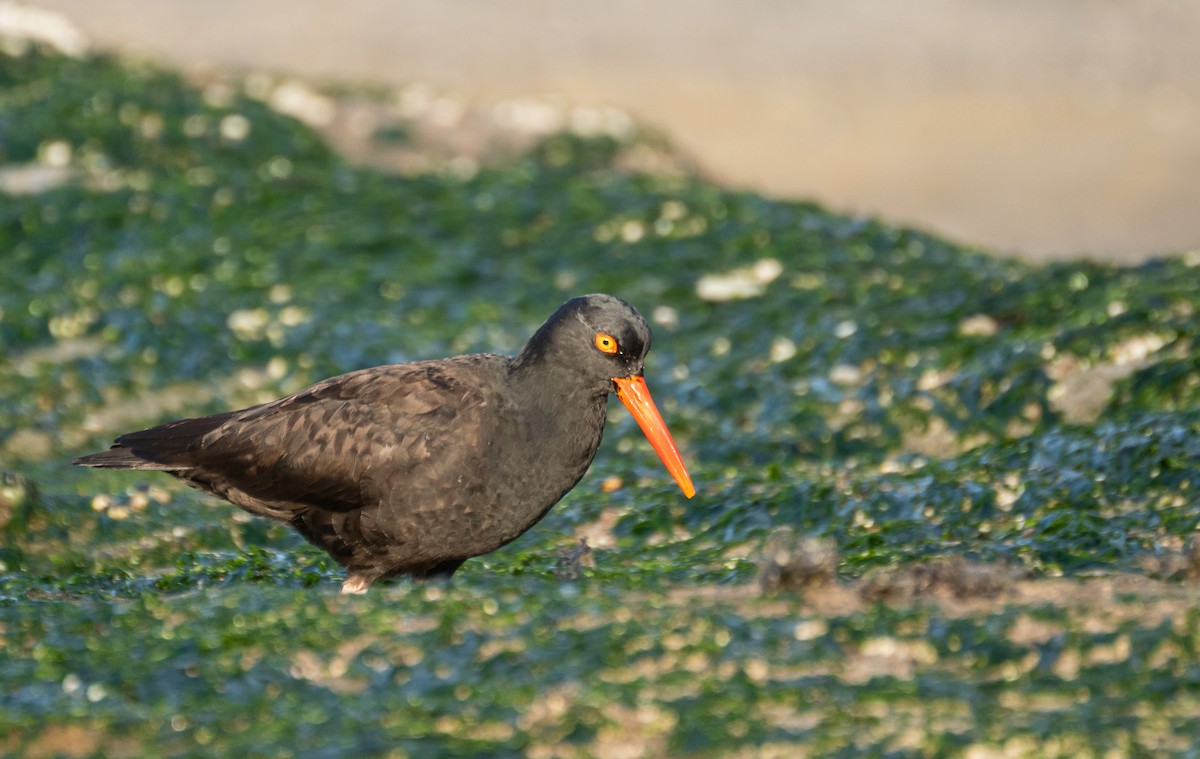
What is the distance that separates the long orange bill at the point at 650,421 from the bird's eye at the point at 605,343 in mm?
176

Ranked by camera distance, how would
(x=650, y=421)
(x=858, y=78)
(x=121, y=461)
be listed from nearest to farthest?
(x=650, y=421) < (x=121, y=461) < (x=858, y=78)

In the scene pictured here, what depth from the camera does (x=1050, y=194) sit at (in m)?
21.9

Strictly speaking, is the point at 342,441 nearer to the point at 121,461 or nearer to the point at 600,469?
the point at 121,461

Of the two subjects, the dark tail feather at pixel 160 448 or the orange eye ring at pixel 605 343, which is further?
the dark tail feather at pixel 160 448

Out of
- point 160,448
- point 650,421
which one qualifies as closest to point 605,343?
point 650,421

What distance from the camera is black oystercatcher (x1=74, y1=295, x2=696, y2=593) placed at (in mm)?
7305

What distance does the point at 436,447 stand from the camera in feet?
24.1

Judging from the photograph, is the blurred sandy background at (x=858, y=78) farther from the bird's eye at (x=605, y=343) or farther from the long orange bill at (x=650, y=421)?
the bird's eye at (x=605, y=343)

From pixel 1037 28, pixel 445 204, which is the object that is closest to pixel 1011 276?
pixel 445 204

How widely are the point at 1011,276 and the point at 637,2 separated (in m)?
16.9

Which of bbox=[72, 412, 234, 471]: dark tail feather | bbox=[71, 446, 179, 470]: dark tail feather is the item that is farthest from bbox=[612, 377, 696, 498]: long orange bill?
bbox=[71, 446, 179, 470]: dark tail feather

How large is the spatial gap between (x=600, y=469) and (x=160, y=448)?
3630 mm

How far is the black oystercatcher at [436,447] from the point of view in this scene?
24.0 feet

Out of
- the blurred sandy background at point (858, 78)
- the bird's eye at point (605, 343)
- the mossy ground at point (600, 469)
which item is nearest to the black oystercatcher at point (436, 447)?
the bird's eye at point (605, 343)
